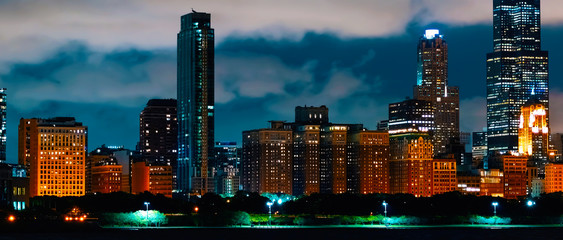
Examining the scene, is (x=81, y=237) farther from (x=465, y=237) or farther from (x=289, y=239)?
(x=465, y=237)

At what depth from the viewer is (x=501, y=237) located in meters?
196

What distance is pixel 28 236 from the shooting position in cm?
19300

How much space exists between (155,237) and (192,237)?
6.29 m

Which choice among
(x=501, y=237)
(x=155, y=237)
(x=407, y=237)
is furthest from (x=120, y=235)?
(x=501, y=237)

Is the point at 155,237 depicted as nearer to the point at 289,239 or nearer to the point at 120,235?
the point at 120,235

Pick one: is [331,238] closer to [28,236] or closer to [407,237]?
[407,237]

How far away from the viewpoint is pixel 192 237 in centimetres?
19200

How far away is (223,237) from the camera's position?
638 ft

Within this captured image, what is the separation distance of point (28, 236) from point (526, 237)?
85.6 meters

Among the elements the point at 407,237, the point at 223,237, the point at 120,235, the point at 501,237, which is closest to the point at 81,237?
the point at 120,235

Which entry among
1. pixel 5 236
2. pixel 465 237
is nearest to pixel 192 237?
pixel 5 236

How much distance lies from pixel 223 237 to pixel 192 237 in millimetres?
5638

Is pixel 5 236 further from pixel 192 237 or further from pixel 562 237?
pixel 562 237

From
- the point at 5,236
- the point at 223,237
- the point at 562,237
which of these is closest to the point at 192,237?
the point at 223,237
